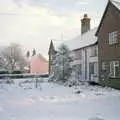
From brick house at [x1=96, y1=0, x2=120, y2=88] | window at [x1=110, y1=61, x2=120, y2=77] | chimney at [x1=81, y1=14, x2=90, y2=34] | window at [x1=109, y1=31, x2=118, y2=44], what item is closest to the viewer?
brick house at [x1=96, y1=0, x2=120, y2=88]

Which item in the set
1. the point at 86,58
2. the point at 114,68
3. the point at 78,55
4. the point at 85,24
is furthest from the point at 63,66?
the point at 85,24

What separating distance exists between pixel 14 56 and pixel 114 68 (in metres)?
83.2

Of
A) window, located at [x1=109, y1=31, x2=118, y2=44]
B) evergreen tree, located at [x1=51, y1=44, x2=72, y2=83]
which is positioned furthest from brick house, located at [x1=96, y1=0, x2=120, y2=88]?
evergreen tree, located at [x1=51, y1=44, x2=72, y2=83]

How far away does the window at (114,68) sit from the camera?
33094 mm

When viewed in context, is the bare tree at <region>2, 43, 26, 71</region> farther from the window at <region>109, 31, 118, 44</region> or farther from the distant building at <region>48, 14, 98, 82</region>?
the window at <region>109, 31, 118, 44</region>

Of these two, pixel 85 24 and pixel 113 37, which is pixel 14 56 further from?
pixel 113 37

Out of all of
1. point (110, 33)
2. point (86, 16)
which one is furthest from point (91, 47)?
point (86, 16)

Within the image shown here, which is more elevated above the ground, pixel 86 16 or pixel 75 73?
pixel 86 16

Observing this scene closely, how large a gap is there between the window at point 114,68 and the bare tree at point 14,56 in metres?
73.1

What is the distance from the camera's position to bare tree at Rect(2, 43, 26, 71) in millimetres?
108312

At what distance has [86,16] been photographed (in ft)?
186

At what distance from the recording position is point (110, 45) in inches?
1368

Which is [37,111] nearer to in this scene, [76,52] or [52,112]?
[52,112]

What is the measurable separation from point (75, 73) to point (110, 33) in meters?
15.0
